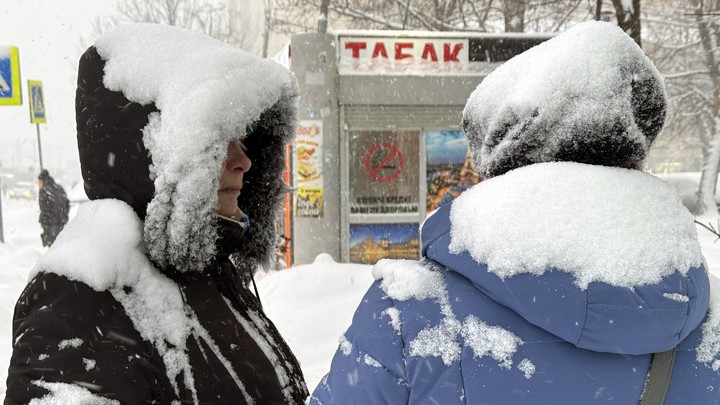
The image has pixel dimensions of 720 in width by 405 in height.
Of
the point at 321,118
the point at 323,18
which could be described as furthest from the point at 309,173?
the point at 323,18

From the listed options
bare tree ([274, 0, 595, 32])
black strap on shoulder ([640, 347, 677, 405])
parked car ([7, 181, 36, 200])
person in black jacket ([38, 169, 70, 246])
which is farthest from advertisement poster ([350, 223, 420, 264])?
parked car ([7, 181, 36, 200])

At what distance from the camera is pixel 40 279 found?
139 centimetres

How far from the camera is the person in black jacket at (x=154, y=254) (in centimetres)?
133

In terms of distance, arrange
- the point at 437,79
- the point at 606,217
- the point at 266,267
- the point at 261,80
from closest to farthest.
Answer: the point at 606,217 → the point at 261,80 → the point at 266,267 → the point at 437,79

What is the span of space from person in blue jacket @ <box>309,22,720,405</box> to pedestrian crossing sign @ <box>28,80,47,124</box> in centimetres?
1310

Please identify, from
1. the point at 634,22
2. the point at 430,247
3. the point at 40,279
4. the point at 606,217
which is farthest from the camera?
the point at 634,22

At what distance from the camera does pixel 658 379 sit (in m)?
1.14

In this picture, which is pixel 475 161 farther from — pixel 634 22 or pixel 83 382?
pixel 634 22

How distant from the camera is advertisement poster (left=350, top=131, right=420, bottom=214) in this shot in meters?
9.46

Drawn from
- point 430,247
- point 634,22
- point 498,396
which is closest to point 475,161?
point 430,247

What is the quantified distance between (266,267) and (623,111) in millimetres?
1578

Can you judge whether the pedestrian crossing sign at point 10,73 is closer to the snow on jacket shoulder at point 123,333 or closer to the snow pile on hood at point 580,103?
the snow on jacket shoulder at point 123,333

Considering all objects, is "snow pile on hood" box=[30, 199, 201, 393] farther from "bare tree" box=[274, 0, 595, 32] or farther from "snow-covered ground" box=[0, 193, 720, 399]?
"bare tree" box=[274, 0, 595, 32]

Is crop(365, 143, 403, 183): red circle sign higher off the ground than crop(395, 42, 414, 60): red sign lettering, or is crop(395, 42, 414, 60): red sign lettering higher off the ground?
crop(395, 42, 414, 60): red sign lettering
